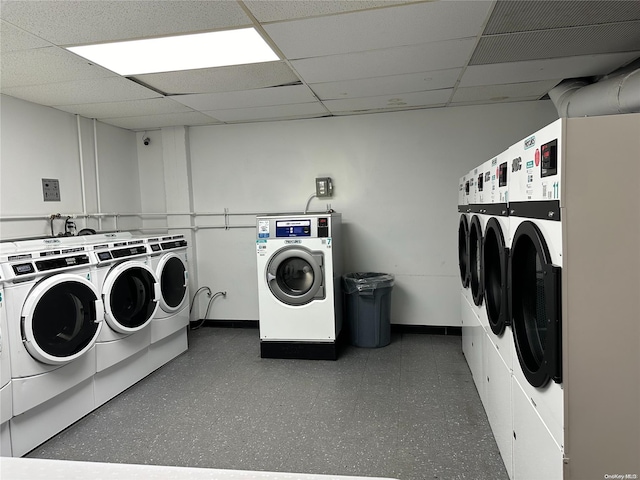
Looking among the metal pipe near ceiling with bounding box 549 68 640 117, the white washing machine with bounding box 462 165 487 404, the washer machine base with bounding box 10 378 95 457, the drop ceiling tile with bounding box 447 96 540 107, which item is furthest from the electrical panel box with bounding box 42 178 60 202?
the metal pipe near ceiling with bounding box 549 68 640 117

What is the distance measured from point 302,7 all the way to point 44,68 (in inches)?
72.2

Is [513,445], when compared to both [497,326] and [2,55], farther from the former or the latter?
[2,55]

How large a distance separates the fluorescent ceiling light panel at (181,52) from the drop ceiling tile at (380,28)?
0.18m

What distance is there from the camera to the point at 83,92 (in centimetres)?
312

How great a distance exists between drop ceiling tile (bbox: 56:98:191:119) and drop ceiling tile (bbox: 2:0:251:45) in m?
1.28

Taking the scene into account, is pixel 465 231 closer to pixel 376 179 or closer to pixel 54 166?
pixel 376 179

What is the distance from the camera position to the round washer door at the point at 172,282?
3.46m

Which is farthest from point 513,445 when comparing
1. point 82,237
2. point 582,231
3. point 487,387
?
point 82,237

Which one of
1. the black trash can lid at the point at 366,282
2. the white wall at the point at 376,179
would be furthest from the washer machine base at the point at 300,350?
the white wall at the point at 376,179

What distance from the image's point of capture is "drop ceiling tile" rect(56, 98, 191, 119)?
11.4 feet

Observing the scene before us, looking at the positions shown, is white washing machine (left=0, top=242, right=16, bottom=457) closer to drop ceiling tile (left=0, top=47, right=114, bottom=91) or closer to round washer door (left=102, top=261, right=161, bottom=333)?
round washer door (left=102, top=261, right=161, bottom=333)

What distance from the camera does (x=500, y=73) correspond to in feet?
9.73

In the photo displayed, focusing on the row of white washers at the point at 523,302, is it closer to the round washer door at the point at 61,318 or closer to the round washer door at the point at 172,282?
the round washer door at the point at 61,318

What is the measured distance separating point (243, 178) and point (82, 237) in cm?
173
